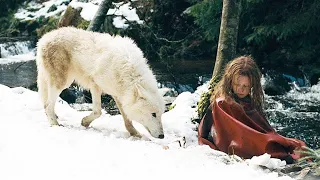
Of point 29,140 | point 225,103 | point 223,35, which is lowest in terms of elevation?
point 29,140

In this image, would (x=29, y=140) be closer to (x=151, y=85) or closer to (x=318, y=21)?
(x=151, y=85)

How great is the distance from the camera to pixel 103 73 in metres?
5.55

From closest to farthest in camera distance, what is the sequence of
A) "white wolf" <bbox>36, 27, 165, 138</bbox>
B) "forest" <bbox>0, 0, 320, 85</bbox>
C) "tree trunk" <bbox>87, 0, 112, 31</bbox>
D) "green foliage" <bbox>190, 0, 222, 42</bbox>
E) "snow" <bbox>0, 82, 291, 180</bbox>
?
"snow" <bbox>0, 82, 291, 180</bbox>, "white wolf" <bbox>36, 27, 165, 138</bbox>, "tree trunk" <bbox>87, 0, 112, 31</bbox>, "forest" <bbox>0, 0, 320, 85</bbox>, "green foliage" <bbox>190, 0, 222, 42</bbox>

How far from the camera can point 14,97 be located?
283 inches

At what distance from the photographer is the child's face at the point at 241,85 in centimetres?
455

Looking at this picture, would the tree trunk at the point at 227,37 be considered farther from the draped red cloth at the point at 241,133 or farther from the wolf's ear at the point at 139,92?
the draped red cloth at the point at 241,133

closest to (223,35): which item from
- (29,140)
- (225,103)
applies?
(225,103)

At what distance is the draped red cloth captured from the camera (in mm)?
4125

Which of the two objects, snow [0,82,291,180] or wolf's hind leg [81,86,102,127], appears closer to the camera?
snow [0,82,291,180]

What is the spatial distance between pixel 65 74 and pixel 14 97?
171 centimetres

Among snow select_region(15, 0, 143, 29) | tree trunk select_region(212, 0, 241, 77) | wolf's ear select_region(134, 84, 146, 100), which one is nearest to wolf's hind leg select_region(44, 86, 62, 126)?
wolf's ear select_region(134, 84, 146, 100)

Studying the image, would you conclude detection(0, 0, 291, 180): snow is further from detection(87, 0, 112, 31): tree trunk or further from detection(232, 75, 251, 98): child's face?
detection(87, 0, 112, 31): tree trunk

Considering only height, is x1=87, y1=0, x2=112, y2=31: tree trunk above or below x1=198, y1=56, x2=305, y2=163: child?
above

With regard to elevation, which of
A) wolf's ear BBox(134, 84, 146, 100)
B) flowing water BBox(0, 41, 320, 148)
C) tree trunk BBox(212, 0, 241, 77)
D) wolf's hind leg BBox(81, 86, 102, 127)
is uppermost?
tree trunk BBox(212, 0, 241, 77)
